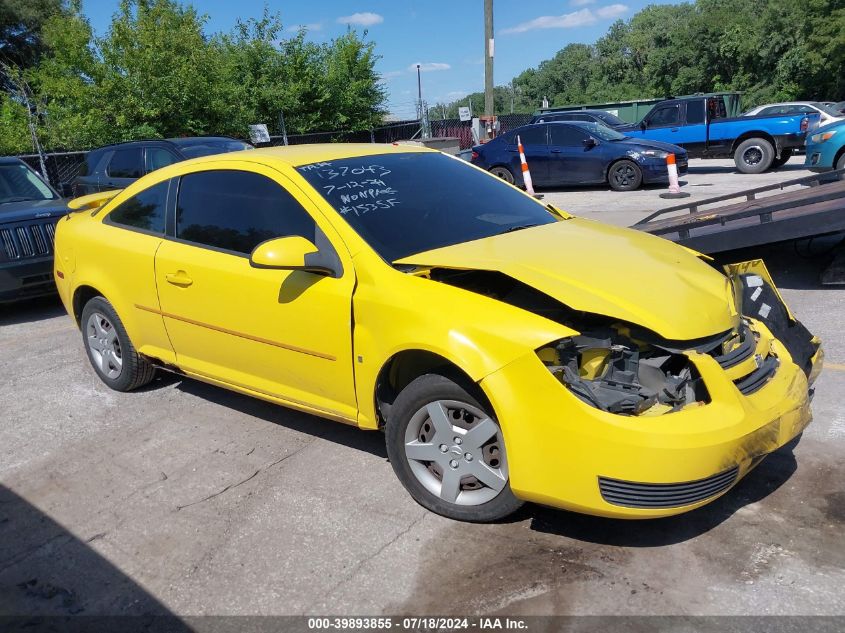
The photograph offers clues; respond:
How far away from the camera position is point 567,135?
1559 centimetres

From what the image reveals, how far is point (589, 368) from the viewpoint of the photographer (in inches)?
119

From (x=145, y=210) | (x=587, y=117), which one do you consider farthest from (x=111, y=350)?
(x=587, y=117)

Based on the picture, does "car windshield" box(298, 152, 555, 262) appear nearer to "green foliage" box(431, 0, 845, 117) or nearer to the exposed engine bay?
the exposed engine bay

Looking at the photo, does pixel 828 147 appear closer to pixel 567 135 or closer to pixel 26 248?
pixel 567 135

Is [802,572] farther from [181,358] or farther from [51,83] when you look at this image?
[51,83]

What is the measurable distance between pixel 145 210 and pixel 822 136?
11290 mm

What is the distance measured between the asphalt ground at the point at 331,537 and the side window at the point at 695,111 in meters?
14.1

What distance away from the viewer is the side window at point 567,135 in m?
15.4

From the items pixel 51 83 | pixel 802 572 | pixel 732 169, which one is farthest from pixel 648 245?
pixel 51 83

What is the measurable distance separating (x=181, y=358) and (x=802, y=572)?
355 centimetres

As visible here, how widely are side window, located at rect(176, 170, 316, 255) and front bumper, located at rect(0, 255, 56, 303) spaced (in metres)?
3.86

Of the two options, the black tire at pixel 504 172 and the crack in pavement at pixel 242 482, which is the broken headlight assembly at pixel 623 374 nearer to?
Answer: the crack in pavement at pixel 242 482

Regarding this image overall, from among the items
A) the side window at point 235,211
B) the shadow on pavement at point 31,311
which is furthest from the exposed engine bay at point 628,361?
the shadow on pavement at point 31,311

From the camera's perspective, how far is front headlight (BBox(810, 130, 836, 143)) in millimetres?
11680
